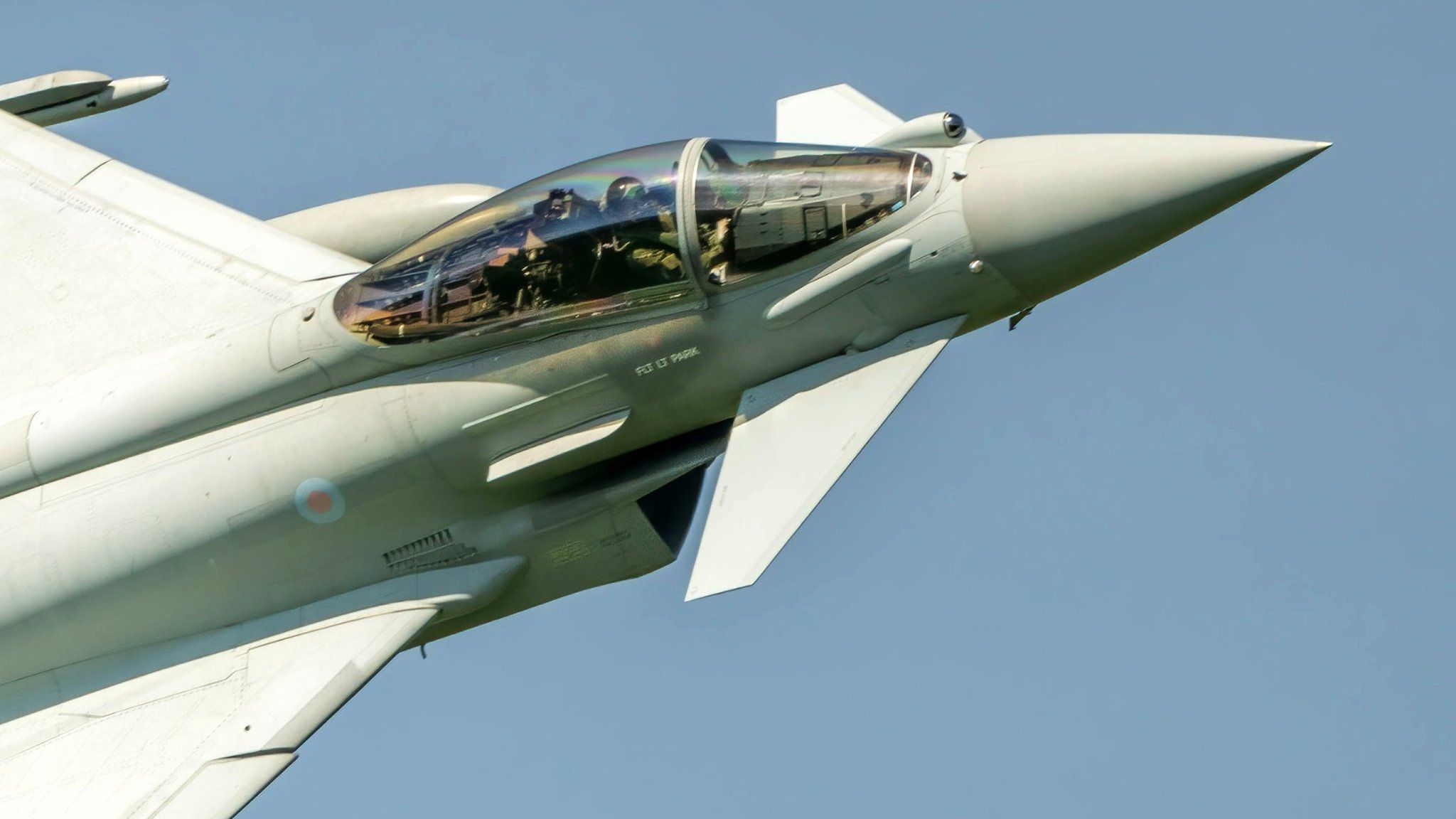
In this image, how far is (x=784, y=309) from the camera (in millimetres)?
13344

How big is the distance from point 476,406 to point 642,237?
5.65ft

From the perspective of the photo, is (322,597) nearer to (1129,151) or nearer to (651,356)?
(651,356)

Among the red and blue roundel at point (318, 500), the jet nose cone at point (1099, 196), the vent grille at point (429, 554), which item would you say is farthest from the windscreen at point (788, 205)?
the red and blue roundel at point (318, 500)

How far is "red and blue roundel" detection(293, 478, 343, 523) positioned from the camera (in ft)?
47.2

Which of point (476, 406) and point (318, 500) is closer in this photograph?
point (476, 406)

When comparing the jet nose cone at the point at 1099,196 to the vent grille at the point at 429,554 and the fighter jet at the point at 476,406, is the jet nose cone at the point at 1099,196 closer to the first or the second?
the fighter jet at the point at 476,406

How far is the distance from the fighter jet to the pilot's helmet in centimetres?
2

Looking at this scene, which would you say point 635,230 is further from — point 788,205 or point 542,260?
point 788,205

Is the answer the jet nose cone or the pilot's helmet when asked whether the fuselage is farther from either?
the pilot's helmet

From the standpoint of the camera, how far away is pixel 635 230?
13.5 meters

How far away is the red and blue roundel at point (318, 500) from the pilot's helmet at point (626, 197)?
289cm

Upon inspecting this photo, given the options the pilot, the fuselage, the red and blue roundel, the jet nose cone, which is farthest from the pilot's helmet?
the red and blue roundel

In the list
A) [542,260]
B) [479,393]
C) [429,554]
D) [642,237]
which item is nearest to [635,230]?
[642,237]

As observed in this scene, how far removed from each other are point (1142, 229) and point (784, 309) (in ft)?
7.74
